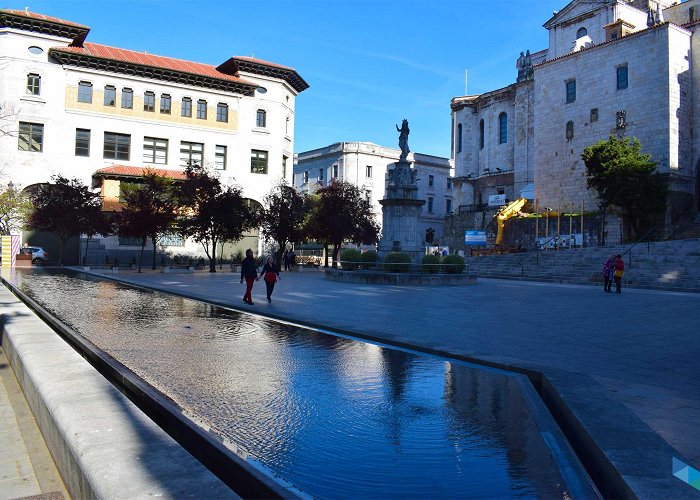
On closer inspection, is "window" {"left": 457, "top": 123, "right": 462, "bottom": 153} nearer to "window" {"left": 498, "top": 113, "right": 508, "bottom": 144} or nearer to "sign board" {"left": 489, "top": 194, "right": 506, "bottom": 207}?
"window" {"left": 498, "top": 113, "right": 508, "bottom": 144}

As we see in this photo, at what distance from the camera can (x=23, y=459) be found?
3.74 metres

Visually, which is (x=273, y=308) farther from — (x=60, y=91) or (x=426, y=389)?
(x=60, y=91)

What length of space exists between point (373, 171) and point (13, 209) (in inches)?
1716

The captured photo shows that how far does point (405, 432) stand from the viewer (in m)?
4.55

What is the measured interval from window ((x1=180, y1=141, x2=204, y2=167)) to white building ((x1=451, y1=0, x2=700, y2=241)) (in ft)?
97.0

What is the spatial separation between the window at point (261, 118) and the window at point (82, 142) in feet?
45.0

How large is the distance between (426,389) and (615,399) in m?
1.96

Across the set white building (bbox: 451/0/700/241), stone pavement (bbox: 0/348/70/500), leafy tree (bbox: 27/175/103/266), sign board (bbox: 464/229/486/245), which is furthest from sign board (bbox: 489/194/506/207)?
stone pavement (bbox: 0/348/70/500)

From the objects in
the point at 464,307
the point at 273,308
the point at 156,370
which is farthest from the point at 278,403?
the point at 464,307

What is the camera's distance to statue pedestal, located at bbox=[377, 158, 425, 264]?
85.0 ft

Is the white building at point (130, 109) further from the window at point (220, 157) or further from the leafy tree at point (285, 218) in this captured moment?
the leafy tree at point (285, 218)

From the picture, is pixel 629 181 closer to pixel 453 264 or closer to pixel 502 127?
pixel 453 264

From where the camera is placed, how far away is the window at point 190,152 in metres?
43.7

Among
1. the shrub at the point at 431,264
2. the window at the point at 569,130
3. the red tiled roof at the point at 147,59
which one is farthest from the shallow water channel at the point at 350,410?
the window at the point at 569,130
